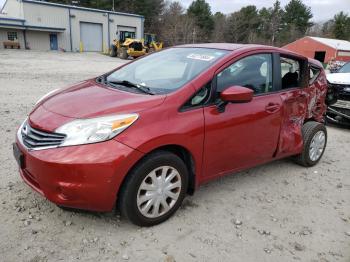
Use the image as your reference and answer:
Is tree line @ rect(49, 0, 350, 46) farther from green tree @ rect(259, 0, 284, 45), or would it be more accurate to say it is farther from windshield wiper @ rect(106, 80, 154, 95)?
windshield wiper @ rect(106, 80, 154, 95)

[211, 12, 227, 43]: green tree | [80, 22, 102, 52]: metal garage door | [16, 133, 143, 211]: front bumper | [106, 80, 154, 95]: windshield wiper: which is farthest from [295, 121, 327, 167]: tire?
[211, 12, 227, 43]: green tree

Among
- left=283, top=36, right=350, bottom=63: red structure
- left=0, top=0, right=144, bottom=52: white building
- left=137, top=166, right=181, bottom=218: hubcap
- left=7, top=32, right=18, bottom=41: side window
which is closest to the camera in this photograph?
left=137, top=166, right=181, bottom=218: hubcap

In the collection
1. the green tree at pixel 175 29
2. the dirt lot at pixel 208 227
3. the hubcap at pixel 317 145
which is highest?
the green tree at pixel 175 29

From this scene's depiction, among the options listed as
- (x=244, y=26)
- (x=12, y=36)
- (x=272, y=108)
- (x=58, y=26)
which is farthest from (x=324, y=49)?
(x=272, y=108)

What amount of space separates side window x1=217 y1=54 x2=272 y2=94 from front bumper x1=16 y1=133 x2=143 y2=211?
132 cm

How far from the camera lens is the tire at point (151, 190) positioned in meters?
2.94

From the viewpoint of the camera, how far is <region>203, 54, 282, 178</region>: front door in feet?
11.3

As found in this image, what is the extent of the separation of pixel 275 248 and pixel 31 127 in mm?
2460

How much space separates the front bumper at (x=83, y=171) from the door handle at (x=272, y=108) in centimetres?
180

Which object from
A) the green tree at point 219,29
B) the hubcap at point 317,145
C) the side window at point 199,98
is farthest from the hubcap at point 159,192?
the green tree at point 219,29

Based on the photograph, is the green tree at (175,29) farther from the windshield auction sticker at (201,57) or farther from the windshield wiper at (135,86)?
the windshield wiper at (135,86)

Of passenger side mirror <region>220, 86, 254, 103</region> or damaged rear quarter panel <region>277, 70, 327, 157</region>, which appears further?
damaged rear quarter panel <region>277, 70, 327, 157</region>

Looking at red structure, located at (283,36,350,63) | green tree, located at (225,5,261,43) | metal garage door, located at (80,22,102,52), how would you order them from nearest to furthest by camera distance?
metal garage door, located at (80,22,102,52)
red structure, located at (283,36,350,63)
green tree, located at (225,5,261,43)

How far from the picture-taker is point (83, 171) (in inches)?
107
